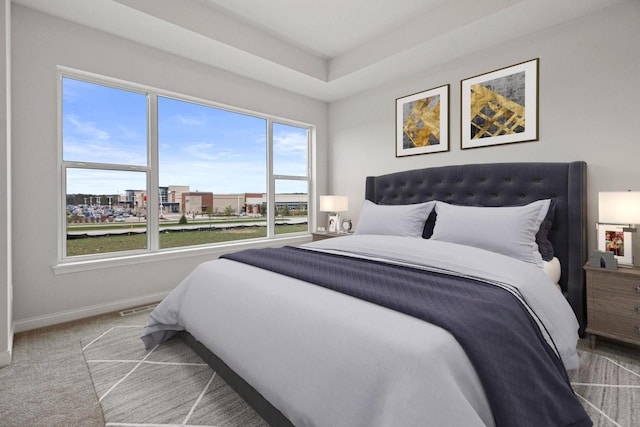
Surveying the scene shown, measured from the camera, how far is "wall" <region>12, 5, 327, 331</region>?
2.52 metres

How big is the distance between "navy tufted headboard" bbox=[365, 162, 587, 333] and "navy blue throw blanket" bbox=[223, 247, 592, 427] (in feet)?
4.84

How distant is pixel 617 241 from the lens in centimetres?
226

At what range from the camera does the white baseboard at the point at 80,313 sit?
101 inches

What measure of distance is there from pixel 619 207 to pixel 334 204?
8.87 feet

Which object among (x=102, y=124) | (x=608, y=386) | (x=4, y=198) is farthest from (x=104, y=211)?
(x=608, y=386)

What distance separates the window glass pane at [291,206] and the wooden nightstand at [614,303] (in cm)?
328

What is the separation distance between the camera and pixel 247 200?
164 inches

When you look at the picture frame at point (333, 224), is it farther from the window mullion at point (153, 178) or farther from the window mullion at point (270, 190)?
the window mullion at point (153, 178)

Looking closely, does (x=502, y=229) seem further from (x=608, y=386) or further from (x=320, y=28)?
(x=320, y=28)

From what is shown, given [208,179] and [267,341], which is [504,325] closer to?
[267,341]

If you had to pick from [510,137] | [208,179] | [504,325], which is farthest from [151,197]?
[510,137]

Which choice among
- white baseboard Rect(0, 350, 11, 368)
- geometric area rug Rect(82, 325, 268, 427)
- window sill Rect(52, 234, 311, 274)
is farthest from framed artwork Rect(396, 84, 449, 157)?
white baseboard Rect(0, 350, 11, 368)

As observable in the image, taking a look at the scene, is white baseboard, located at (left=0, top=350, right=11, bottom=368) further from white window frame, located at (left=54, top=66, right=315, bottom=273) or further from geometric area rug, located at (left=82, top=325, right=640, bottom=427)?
white window frame, located at (left=54, top=66, right=315, bottom=273)

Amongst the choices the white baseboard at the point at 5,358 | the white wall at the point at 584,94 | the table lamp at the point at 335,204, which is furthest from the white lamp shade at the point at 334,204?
the white baseboard at the point at 5,358
